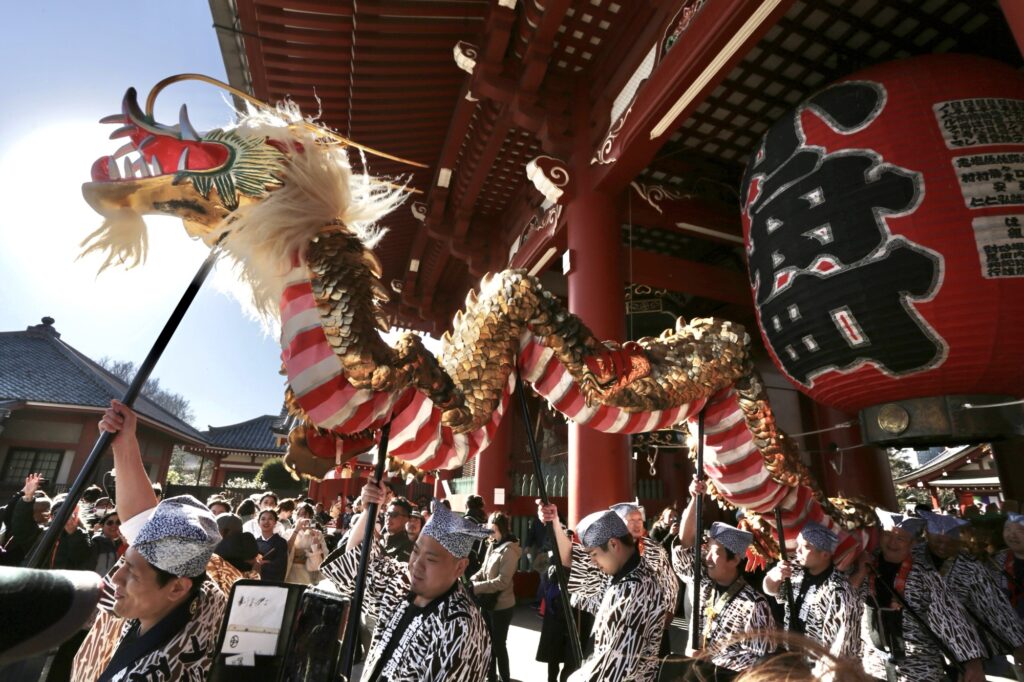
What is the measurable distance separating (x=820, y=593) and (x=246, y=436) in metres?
24.4

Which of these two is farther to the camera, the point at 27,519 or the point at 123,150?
the point at 27,519

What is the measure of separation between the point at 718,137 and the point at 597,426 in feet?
14.8

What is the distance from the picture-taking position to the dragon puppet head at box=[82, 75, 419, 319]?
1.53 m

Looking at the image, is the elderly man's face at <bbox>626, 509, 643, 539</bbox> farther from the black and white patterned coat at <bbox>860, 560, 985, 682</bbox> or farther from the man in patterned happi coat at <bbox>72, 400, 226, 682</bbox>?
the man in patterned happi coat at <bbox>72, 400, 226, 682</bbox>

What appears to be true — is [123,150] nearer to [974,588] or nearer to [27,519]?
[27,519]

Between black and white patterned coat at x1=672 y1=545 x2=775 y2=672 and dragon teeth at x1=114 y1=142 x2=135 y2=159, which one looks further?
black and white patterned coat at x1=672 y1=545 x2=775 y2=672

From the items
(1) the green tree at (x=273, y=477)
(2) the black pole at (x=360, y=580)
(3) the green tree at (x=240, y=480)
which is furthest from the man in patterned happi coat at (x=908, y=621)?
(3) the green tree at (x=240, y=480)

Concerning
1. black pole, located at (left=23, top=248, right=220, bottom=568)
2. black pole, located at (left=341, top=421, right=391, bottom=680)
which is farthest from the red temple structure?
black pole, located at (left=23, top=248, right=220, bottom=568)

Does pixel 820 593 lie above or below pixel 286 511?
below

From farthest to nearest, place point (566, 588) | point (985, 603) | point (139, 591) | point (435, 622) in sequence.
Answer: point (985, 603)
point (566, 588)
point (435, 622)
point (139, 591)

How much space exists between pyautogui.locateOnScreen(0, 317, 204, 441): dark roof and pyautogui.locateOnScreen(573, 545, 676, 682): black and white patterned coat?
1473 centimetres

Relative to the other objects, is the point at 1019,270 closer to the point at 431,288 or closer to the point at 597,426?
the point at 597,426

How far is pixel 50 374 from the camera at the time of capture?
15836mm

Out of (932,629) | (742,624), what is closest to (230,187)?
(742,624)
